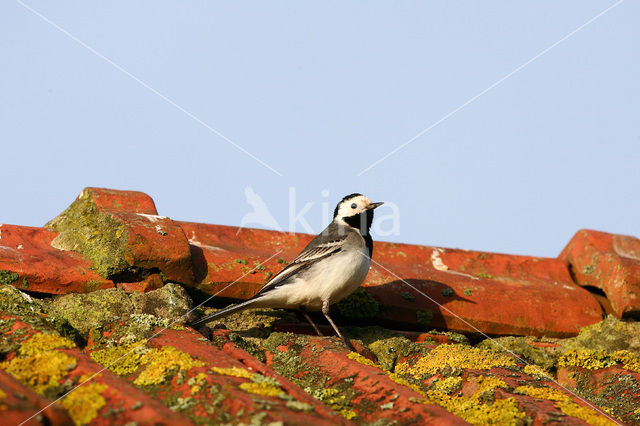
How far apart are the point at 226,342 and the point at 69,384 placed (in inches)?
55.2

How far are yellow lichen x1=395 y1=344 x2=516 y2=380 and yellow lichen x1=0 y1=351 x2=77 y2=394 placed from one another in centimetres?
249

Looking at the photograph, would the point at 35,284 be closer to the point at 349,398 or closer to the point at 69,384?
the point at 69,384

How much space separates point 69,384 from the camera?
3.15 meters

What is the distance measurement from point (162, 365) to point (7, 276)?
2003mm

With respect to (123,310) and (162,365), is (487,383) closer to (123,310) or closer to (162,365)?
(162,365)

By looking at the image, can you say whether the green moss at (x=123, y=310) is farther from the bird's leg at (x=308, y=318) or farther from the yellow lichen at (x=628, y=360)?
the yellow lichen at (x=628, y=360)

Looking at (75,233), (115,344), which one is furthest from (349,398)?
(75,233)

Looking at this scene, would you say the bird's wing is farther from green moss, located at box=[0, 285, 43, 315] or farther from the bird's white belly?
green moss, located at box=[0, 285, 43, 315]

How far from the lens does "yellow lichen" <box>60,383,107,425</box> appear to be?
277 centimetres

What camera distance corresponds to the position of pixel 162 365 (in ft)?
11.8

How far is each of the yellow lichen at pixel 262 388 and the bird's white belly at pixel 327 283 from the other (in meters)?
2.85

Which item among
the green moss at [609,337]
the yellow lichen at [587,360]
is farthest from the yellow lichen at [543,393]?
the green moss at [609,337]

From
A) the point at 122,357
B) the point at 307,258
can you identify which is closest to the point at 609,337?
the point at 307,258

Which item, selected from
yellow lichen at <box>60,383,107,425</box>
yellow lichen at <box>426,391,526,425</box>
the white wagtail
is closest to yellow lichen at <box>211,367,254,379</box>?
yellow lichen at <box>60,383,107,425</box>
